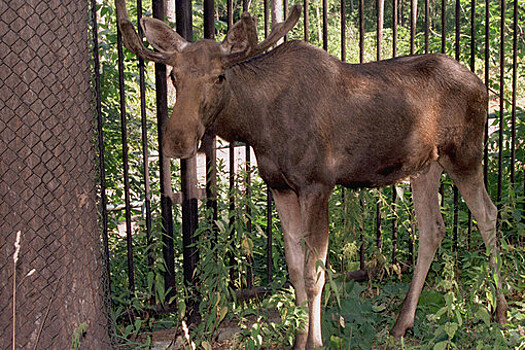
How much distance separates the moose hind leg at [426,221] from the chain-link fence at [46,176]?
239cm

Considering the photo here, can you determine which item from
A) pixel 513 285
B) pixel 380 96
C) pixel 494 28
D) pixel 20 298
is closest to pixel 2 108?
pixel 20 298

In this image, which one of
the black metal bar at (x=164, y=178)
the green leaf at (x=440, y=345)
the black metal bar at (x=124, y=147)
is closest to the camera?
the green leaf at (x=440, y=345)

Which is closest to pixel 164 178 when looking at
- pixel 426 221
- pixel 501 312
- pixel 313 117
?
pixel 313 117

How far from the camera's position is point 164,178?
16.8ft

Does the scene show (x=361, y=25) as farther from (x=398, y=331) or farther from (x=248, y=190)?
(x=398, y=331)

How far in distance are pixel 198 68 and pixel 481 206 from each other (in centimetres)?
242

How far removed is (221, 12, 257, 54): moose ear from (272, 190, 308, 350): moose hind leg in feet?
3.36

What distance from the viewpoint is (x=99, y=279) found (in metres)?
4.59

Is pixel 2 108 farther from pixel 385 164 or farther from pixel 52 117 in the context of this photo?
pixel 385 164

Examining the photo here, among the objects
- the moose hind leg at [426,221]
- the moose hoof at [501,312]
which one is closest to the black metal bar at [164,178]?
the moose hind leg at [426,221]

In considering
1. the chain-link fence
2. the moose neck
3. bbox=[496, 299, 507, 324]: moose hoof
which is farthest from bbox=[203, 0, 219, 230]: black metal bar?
bbox=[496, 299, 507, 324]: moose hoof

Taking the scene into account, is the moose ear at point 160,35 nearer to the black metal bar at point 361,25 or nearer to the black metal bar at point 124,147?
the black metal bar at point 124,147

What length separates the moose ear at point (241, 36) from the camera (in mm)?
3934

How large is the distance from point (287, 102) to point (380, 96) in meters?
0.70
